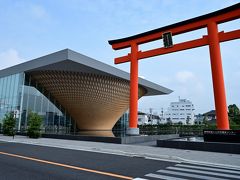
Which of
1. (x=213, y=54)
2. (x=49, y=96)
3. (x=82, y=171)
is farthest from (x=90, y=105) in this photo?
(x=82, y=171)

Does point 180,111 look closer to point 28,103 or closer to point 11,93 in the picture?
point 28,103

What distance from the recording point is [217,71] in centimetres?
1491

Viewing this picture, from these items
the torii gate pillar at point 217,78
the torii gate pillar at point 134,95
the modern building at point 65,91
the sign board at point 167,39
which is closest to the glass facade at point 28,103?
the modern building at point 65,91

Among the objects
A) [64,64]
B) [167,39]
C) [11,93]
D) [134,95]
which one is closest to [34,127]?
[64,64]

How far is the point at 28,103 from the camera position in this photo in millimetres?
28594

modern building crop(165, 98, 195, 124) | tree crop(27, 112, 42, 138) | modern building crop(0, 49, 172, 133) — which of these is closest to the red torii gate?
modern building crop(0, 49, 172, 133)

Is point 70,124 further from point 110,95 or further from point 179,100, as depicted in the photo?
point 179,100

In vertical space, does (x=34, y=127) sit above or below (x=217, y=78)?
below

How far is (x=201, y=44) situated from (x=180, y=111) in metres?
103

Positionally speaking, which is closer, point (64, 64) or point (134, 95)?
point (134, 95)

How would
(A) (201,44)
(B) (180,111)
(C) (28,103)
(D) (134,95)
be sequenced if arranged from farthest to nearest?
(B) (180,111) → (C) (28,103) → (D) (134,95) → (A) (201,44)

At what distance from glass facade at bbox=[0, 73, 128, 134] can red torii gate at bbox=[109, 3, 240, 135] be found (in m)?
15.6

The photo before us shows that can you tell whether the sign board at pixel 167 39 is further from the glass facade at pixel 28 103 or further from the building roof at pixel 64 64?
the glass facade at pixel 28 103

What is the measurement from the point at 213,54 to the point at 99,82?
71.7 ft
